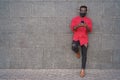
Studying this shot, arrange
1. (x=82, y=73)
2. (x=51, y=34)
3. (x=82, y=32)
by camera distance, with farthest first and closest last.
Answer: (x=51, y=34)
(x=82, y=32)
(x=82, y=73)

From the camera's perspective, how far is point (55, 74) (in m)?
8.22

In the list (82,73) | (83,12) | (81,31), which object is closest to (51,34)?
(81,31)

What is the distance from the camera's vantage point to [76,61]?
8.71 metres

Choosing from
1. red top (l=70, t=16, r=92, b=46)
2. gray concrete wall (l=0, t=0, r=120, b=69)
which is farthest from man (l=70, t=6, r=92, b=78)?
gray concrete wall (l=0, t=0, r=120, b=69)

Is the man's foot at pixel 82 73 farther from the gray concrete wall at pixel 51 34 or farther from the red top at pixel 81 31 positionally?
the red top at pixel 81 31

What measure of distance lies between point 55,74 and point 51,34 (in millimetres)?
1214

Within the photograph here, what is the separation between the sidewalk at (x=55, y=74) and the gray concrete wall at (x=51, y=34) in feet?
0.53

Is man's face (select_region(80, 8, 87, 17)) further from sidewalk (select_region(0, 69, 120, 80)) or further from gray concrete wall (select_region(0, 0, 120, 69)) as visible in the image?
sidewalk (select_region(0, 69, 120, 80))

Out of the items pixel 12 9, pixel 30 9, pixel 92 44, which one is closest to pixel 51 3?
pixel 30 9

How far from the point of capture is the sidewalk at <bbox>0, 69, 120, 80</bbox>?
7867 millimetres

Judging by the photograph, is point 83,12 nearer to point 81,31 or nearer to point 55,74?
point 81,31

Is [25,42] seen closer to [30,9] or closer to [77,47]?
[30,9]

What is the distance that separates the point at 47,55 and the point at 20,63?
849 mm

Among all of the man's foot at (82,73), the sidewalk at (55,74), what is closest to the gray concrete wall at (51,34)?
the sidewalk at (55,74)
